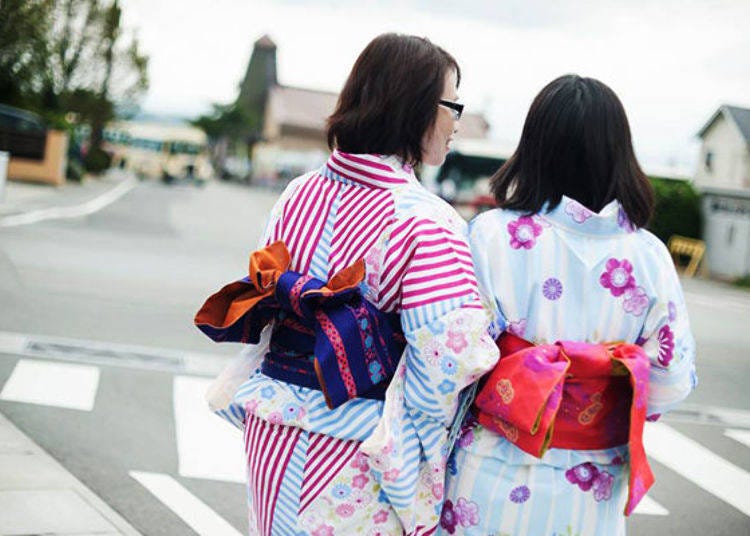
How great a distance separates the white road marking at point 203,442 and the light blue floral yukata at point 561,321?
9.46 ft

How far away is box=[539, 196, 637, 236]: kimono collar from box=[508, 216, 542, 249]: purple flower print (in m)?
0.04

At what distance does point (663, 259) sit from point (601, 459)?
521 millimetres

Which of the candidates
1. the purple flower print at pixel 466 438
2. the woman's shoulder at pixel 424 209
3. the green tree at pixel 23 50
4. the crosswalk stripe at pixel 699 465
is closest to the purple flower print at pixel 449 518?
the purple flower print at pixel 466 438

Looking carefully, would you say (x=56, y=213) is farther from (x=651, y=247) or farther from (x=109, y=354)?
(x=651, y=247)

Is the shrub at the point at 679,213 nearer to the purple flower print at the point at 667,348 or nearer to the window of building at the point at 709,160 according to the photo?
the window of building at the point at 709,160

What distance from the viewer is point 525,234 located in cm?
232

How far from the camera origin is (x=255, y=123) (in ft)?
271

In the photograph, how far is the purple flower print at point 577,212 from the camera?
7.55ft

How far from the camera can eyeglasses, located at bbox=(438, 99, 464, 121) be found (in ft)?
7.70

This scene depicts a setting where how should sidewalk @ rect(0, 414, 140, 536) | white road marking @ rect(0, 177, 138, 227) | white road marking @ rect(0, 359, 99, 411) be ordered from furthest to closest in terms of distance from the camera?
white road marking @ rect(0, 177, 138, 227) → white road marking @ rect(0, 359, 99, 411) → sidewalk @ rect(0, 414, 140, 536)

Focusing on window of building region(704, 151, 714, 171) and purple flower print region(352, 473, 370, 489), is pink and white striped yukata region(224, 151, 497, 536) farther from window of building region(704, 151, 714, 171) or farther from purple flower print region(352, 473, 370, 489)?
window of building region(704, 151, 714, 171)

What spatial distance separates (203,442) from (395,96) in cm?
372

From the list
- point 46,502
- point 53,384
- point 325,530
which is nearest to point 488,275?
point 325,530

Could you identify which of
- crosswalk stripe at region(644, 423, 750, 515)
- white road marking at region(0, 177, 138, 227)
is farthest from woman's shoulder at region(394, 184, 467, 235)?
white road marking at region(0, 177, 138, 227)
